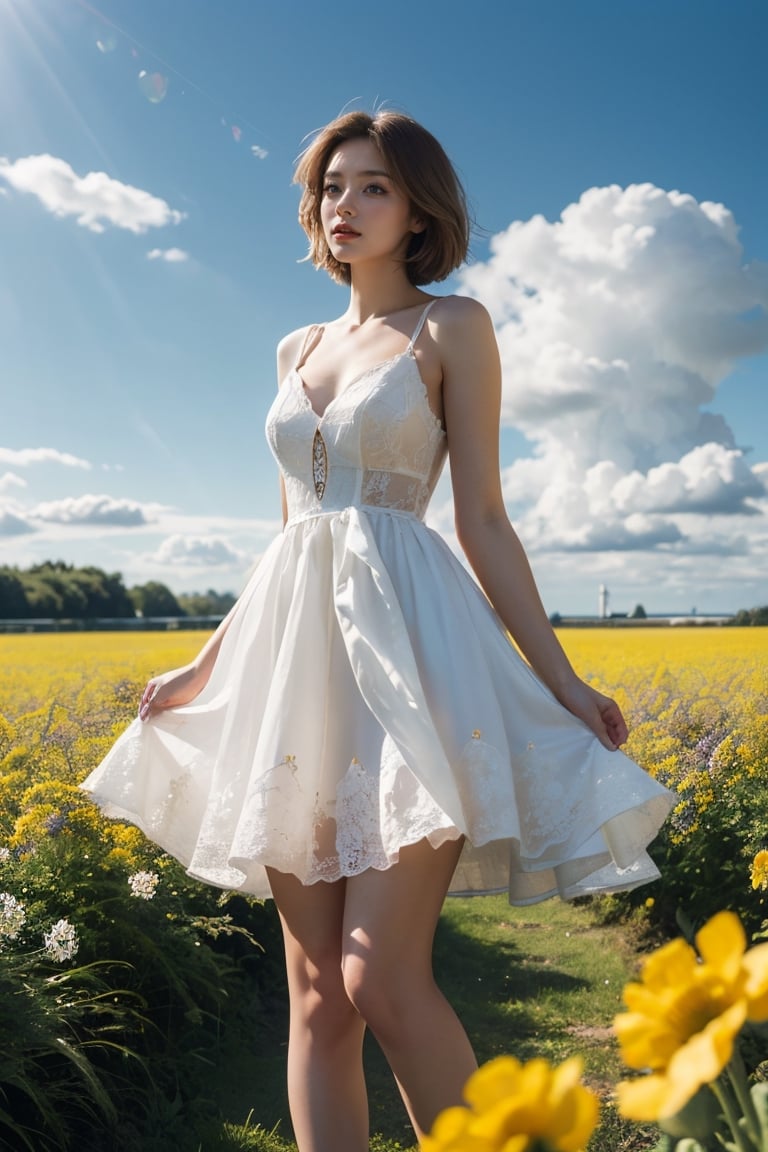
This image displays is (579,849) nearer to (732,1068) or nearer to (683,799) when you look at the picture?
(732,1068)

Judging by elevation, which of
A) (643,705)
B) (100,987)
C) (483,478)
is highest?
(483,478)

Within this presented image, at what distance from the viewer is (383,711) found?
1.72 meters

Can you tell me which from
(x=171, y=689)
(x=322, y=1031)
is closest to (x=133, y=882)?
(x=171, y=689)

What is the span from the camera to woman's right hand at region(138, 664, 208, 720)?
88.1 inches

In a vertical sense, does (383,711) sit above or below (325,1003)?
above

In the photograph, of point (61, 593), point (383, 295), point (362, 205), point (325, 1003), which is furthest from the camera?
point (61, 593)

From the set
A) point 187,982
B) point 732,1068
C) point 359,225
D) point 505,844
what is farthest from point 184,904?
point 732,1068

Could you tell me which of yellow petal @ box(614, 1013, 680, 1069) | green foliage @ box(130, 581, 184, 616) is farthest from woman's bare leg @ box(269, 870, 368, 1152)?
green foliage @ box(130, 581, 184, 616)

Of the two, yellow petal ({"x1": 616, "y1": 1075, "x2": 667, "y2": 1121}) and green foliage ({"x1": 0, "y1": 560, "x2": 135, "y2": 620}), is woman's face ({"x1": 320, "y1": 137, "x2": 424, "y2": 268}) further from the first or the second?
green foliage ({"x1": 0, "y1": 560, "x2": 135, "y2": 620})

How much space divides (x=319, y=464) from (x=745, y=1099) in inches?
64.5

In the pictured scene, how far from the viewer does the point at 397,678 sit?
1.74m

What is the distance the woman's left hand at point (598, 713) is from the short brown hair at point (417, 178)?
1.03 metres

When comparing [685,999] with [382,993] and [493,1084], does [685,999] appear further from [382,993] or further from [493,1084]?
[382,993]

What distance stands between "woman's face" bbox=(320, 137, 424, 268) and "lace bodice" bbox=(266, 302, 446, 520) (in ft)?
0.66
